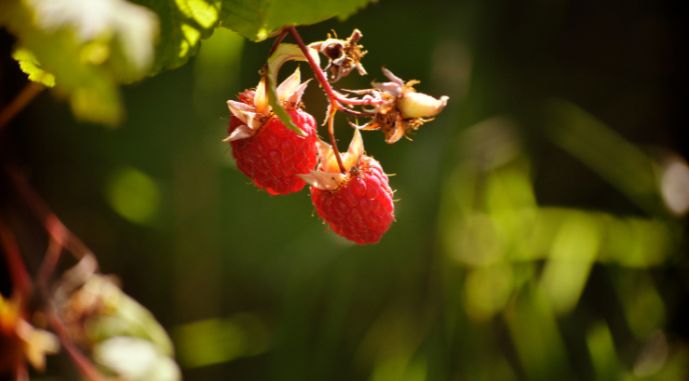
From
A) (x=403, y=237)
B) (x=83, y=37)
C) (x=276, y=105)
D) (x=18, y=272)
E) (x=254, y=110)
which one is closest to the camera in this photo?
(x=83, y=37)

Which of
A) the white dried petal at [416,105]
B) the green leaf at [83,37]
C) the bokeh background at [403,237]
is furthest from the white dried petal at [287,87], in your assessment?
the bokeh background at [403,237]

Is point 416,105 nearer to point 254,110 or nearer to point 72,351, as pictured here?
point 254,110

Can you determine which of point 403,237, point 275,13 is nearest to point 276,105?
point 275,13

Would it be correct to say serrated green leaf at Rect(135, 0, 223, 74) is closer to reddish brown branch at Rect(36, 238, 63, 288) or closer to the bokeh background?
reddish brown branch at Rect(36, 238, 63, 288)

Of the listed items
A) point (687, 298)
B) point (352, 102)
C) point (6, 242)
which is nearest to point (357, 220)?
point (352, 102)

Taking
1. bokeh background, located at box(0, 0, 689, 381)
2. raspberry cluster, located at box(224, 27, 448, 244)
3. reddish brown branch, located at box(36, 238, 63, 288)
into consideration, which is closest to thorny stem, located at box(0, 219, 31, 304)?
reddish brown branch, located at box(36, 238, 63, 288)

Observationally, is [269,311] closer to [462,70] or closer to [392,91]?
[462,70]
